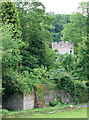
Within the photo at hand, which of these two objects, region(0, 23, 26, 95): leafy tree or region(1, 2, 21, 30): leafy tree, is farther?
region(1, 2, 21, 30): leafy tree

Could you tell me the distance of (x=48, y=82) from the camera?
1975 centimetres

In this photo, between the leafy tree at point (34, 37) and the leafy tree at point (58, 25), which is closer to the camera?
the leafy tree at point (34, 37)

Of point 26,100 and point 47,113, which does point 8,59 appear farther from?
point 47,113

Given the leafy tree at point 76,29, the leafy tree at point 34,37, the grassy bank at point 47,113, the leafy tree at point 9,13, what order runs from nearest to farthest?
the grassy bank at point 47,113 → the leafy tree at point 9,13 → the leafy tree at point 34,37 → the leafy tree at point 76,29

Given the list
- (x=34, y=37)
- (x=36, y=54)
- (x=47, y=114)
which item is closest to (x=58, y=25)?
(x=34, y=37)

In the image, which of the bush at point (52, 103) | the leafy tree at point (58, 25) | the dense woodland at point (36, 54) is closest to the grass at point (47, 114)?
the bush at point (52, 103)

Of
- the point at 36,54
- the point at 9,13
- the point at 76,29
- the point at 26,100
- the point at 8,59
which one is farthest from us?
the point at 76,29

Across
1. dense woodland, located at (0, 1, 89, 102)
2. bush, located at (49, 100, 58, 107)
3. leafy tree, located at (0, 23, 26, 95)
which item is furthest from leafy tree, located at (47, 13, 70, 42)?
leafy tree, located at (0, 23, 26, 95)

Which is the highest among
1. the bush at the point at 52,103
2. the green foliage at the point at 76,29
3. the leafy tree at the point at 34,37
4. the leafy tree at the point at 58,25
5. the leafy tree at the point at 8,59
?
the leafy tree at the point at 58,25

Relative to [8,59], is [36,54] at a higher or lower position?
higher

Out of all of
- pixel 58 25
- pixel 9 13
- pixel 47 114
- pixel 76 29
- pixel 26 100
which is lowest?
pixel 47 114

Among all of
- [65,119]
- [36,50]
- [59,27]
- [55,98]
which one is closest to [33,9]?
[36,50]

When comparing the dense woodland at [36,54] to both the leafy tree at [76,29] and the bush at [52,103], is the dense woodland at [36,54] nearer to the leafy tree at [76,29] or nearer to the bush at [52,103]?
the bush at [52,103]

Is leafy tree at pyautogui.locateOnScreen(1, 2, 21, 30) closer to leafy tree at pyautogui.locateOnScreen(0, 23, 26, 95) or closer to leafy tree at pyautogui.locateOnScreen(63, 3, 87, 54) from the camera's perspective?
leafy tree at pyautogui.locateOnScreen(0, 23, 26, 95)
